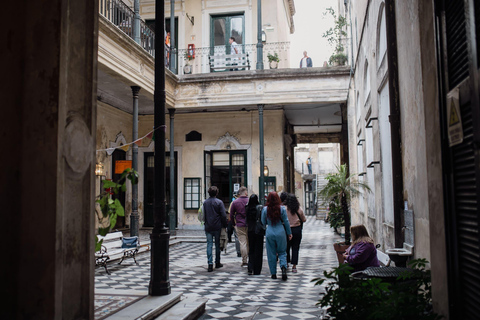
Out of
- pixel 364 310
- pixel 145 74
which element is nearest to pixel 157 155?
pixel 364 310

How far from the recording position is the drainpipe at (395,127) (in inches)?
231

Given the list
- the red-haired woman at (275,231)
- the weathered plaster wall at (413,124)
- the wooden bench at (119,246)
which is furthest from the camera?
the wooden bench at (119,246)

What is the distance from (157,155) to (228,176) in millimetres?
11773

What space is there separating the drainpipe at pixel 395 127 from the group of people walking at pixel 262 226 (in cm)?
218

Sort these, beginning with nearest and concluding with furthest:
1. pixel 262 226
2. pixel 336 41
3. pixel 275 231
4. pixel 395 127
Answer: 1. pixel 395 127
2. pixel 275 231
3. pixel 262 226
4. pixel 336 41

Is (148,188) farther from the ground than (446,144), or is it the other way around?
(446,144)

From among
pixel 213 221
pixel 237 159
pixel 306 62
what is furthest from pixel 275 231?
pixel 306 62

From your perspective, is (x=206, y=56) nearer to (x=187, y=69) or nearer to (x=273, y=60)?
(x=187, y=69)

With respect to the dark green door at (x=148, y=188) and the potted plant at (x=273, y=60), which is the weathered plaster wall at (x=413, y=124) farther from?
the dark green door at (x=148, y=188)

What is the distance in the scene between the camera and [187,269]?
343 inches

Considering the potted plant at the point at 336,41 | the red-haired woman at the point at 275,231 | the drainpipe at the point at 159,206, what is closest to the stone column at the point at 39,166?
the drainpipe at the point at 159,206

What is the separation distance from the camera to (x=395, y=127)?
19.5ft

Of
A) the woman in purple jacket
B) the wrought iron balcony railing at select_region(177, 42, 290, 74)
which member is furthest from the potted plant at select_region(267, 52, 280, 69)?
the woman in purple jacket

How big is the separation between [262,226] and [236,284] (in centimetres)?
117
